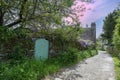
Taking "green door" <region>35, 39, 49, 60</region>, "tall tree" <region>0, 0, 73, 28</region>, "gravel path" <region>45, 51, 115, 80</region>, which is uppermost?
"tall tree" <region>0, 0, 73, 28</region>

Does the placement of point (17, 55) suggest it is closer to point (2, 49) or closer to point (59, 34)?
Result: point (2, 49)

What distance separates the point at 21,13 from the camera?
43.5 ft

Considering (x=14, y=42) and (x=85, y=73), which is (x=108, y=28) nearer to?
(x=14, y=42)

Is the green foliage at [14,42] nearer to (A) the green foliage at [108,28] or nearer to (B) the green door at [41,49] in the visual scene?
(B) the green door at [41,49]

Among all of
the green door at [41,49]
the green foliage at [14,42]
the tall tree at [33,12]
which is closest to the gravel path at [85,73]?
the green door at [41,49]

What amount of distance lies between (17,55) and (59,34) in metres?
4.08

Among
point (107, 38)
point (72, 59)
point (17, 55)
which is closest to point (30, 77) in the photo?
point (17, 55)

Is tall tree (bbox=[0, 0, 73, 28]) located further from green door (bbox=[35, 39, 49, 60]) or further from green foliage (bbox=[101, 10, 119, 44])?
green foliage (bbox=[101, 10, 119, 44])

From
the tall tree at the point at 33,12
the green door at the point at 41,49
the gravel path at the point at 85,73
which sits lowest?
the gravel path at the point at 85,73

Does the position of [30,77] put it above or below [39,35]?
below

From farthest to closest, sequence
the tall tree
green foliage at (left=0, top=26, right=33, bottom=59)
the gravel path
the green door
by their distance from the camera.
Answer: the tall tree < green foliage at (left=0, top=26, right=33, bottom=59) < the green door < the gravel path

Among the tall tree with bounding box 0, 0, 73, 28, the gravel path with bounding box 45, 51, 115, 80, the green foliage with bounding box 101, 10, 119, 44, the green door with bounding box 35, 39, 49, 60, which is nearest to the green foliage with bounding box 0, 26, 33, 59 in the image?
the tall tree with bounding box 0, 0, 73, 28

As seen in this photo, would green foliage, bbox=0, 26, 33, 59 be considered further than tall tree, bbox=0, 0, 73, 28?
No

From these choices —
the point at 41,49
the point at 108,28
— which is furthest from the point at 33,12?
the point at 108,28
